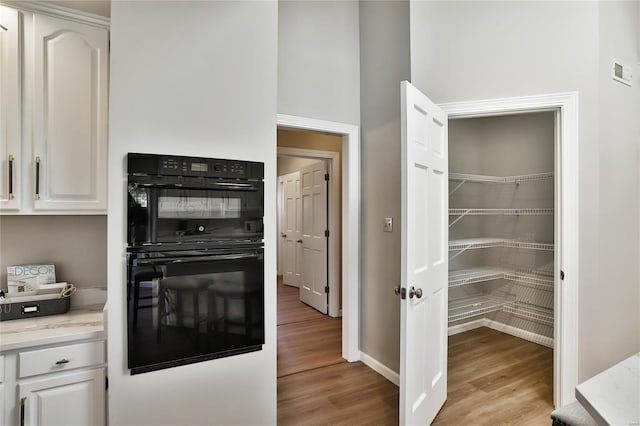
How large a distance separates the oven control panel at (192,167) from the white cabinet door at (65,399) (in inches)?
39.9

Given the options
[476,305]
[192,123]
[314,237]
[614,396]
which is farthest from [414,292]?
[314,237]

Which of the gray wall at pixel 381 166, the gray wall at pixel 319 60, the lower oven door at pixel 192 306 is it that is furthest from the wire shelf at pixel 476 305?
the lower oven door at pixel 192 306

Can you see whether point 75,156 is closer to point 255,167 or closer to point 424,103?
point 255,167

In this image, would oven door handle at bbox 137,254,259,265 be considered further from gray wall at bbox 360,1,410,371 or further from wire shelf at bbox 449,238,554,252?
wire shelf at bbox 449,238,554,252

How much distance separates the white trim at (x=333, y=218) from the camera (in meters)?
4.42

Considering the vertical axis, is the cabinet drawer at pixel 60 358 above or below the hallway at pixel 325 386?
above

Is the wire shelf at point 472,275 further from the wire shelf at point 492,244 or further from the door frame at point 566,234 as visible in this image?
the door frame at point 566,234

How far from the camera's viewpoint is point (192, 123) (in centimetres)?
171

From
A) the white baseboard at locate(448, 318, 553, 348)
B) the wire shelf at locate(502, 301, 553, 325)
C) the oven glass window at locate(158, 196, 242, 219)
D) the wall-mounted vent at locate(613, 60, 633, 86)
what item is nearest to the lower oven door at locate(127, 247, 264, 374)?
the oven glass window at locate(158, 196, 242, 219)

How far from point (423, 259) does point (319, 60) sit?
1.93m

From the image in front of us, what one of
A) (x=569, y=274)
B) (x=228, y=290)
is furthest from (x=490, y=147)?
(x=228, y=290)

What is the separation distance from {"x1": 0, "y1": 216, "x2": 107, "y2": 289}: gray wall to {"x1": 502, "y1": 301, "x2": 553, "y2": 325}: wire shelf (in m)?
3.87

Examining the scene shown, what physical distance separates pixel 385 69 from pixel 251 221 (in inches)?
72.8

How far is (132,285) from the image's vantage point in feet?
5.17
